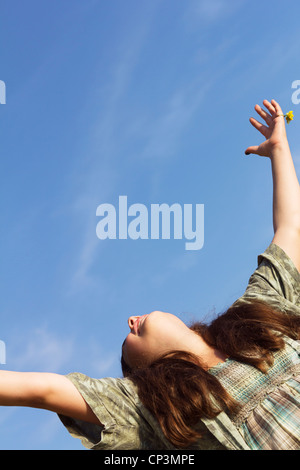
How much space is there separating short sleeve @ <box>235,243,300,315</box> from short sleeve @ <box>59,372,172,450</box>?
3.50 feet

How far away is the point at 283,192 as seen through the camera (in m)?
3.55

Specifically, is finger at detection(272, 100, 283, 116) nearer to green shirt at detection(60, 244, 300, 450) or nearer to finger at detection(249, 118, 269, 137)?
finger at detection(249, 118, 269, 137)

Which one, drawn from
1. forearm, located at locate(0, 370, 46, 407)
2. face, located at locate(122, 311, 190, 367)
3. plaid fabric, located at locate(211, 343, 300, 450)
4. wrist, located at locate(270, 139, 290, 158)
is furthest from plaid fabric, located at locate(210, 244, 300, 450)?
wrist, located at locate(270, 139, 290, 158)

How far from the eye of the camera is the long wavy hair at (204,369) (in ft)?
8.28

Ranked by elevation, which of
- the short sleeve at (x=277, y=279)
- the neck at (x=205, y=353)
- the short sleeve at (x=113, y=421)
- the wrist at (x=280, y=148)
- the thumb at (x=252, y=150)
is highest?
the thumb at (x=252, y=150)

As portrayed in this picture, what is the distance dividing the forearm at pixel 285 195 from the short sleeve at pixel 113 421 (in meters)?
1.59

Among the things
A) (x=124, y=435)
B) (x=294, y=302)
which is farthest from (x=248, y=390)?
(x=294, y=302)

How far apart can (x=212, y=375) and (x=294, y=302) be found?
1.00 metres

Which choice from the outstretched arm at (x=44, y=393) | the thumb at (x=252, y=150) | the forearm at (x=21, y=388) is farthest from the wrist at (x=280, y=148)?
the forearm at (x=21, y=388)

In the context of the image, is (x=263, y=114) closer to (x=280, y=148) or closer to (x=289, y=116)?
(x=289, y=116)

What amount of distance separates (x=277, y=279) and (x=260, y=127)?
1389mm

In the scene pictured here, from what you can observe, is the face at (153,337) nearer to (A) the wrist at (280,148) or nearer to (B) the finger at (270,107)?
(A) the wrist at (280,148)

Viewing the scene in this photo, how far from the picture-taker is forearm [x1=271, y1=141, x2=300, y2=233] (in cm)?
349
